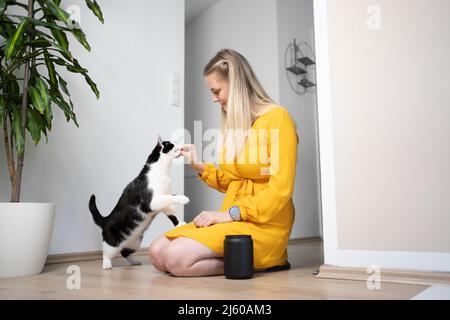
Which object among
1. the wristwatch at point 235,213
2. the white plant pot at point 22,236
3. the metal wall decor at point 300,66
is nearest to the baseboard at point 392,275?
the wristwatch at point 235,213

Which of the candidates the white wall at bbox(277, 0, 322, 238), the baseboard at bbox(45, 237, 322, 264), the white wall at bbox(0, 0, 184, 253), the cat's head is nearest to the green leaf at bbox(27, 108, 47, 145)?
the white wall at bbox(0, 0, 184, 253)

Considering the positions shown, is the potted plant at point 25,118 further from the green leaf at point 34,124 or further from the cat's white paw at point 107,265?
the cat's white paw at point 107,265

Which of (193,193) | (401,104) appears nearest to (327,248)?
(401,104)

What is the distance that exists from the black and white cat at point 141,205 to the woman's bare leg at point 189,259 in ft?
0.80

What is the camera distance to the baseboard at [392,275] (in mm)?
1369

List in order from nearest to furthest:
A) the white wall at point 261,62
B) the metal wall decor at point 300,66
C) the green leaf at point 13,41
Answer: the green leaf at point 13,41
the white wall at point 261,62
the metal wall decor at point 300,66

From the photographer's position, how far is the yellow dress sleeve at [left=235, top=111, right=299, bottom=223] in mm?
1594

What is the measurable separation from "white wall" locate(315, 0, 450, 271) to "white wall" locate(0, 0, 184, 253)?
1382 millimetres

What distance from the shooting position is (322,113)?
1.65m

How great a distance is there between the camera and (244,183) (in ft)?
5.89

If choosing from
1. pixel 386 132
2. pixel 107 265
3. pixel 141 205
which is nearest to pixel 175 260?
pixel 141 205

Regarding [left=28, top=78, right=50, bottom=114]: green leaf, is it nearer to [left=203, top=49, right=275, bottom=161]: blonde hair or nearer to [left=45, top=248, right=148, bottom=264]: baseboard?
[left=203, top=49, right=275, bottom=161]: blonde hair

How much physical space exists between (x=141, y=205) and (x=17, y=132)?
1.90 ft
